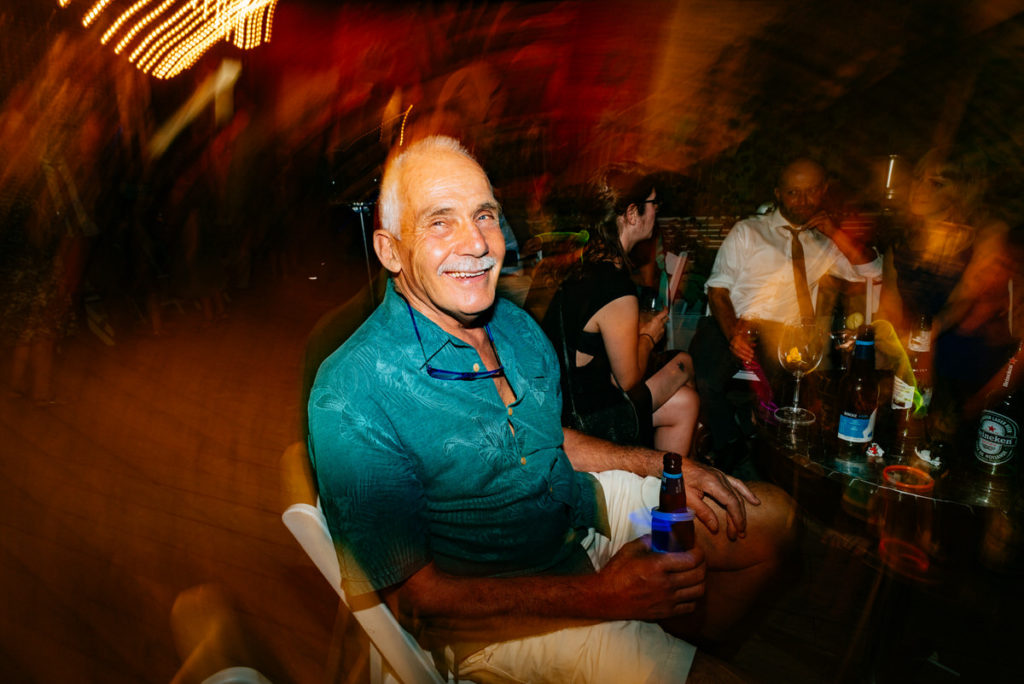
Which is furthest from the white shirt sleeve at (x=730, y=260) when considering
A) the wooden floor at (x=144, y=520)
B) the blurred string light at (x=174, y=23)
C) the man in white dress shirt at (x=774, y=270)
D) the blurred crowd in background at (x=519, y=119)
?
the blurred string light at (x=174, y=23)

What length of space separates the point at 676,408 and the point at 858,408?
107 centimetres

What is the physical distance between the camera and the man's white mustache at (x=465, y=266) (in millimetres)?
1548

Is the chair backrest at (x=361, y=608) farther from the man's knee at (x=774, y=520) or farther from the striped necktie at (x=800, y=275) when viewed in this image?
the striped necktie at (x=800, y=275)

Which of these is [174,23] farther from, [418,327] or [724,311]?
[418,327]

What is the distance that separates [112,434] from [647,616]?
4.58m

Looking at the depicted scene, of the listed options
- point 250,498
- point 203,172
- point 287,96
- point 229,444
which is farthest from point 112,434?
point 287,96

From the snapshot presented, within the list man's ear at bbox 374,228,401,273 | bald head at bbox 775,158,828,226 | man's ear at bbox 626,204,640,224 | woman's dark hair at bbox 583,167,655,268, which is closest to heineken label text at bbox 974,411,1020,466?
woman's dark hair at bbox 583,167,655,268

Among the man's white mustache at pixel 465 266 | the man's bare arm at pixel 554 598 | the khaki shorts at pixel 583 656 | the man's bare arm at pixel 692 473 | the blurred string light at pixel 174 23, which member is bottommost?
the khaki shorts at pixel 583 656

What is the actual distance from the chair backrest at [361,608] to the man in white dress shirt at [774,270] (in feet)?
8.45

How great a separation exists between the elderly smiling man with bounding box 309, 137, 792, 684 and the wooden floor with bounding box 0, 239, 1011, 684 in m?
1.04

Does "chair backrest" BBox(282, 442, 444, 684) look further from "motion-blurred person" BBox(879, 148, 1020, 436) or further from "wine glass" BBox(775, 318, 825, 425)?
"motion-blurred person" BBox(879, 148, 1020, 436)

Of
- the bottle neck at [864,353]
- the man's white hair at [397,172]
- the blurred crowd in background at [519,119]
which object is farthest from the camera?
the blurred crowd in background at [519,119]

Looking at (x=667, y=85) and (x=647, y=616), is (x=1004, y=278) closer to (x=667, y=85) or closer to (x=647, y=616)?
(x=647, y=616)

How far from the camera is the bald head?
337 centimetres
